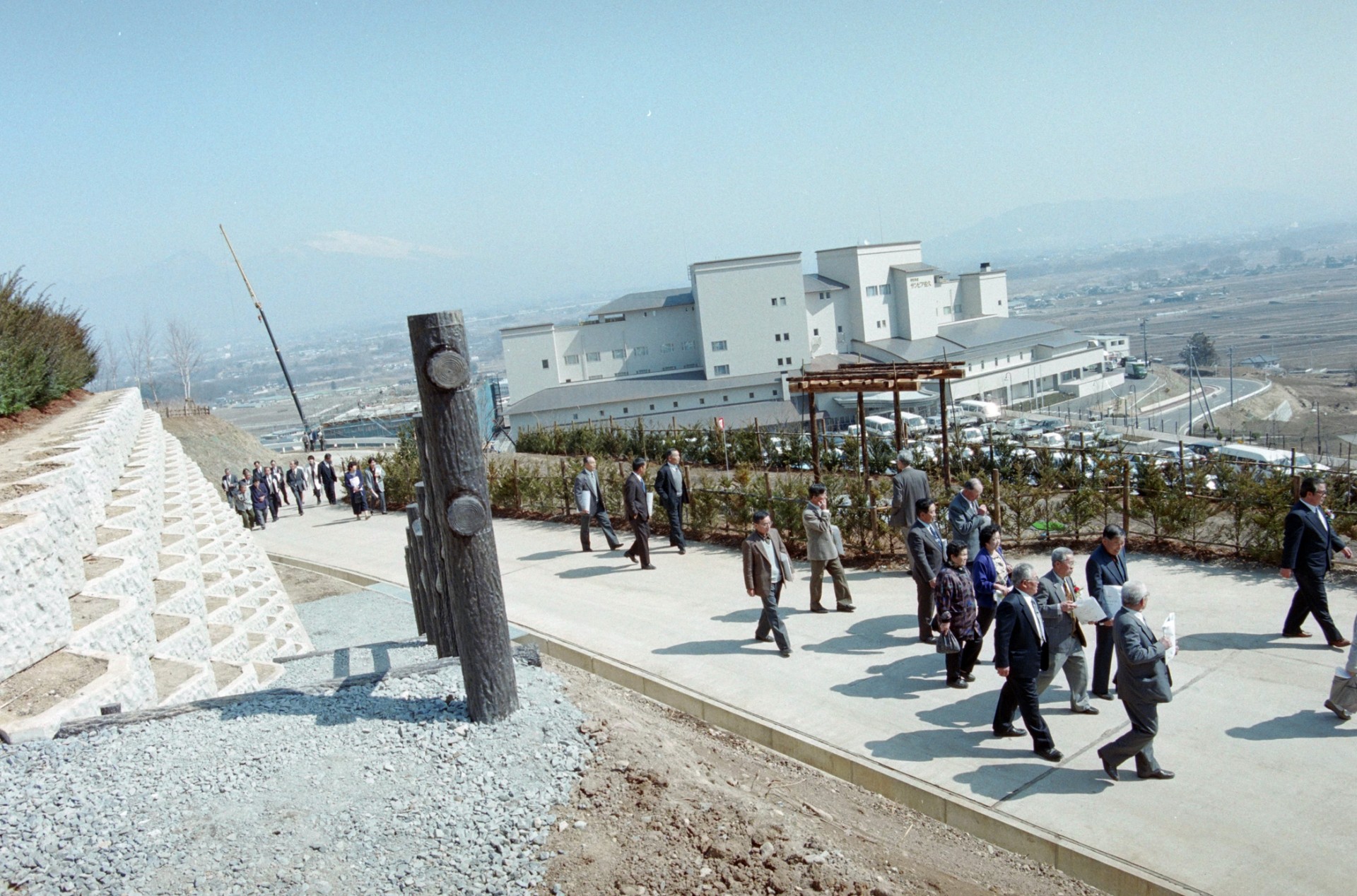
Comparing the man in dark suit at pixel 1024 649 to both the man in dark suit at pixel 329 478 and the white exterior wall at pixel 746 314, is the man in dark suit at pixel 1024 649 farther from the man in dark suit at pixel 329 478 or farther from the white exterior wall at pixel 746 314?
the white exterior wall at pixel 746 314

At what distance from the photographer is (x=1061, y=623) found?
6.13 meters

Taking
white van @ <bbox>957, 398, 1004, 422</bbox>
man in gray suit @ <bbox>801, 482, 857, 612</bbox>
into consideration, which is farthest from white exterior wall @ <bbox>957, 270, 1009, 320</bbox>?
man in gray suit @ <bbox>801, 482, 857, 612</bbox>

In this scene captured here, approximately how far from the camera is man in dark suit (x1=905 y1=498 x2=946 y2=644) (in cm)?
766

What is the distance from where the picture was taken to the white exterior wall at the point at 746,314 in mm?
52188

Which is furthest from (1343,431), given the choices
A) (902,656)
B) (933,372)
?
(902,656)

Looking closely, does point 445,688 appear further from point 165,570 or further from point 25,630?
point 165,570

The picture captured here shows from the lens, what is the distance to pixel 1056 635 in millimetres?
6137

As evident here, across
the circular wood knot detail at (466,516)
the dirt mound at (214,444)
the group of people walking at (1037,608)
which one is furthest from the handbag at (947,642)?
the dirt mound at (214,444)

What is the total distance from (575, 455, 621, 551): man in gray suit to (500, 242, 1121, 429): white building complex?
1324 inches

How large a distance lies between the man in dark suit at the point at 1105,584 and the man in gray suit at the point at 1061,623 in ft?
1.09

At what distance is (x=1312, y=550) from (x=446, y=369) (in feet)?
22.5

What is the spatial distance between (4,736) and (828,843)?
4.34 meters

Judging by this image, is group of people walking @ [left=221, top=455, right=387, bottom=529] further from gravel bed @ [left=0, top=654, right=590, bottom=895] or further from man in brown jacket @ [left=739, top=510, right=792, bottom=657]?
gravel bed @ [left=0, top=654, right=590, bottom=895]

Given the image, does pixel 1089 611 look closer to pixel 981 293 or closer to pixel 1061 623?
pixel 1061 623
